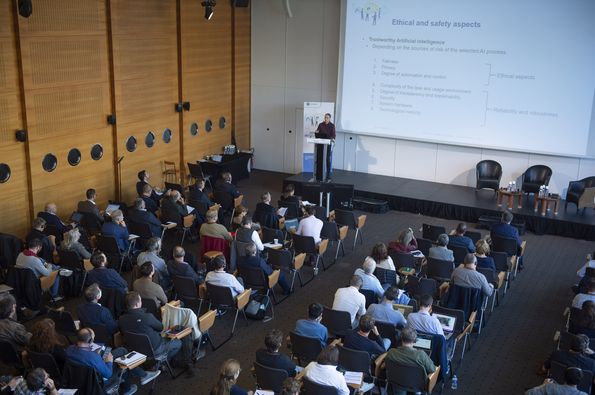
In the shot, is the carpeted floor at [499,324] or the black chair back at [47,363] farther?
the carpeted floor at [499,324]

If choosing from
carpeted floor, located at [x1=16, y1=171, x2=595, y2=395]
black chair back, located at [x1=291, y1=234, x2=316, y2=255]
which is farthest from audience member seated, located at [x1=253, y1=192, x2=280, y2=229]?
carpeted floor, located at [x1=16, y1=171, x2=595, y2=395]

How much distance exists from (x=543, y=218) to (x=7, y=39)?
10588 millimetres

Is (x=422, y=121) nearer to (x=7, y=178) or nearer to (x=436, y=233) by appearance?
(x=436, y=233)

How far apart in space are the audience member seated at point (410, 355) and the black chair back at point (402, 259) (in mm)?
3123

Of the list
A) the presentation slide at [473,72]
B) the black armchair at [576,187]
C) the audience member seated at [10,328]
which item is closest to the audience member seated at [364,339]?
the audience member seated at [10,328]

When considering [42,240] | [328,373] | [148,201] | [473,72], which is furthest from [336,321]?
[473,72]

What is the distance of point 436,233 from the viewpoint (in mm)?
11266

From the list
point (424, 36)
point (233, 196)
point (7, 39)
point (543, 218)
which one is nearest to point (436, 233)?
point (543, 218)

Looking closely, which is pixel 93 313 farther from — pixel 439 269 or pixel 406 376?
pixel 439 269

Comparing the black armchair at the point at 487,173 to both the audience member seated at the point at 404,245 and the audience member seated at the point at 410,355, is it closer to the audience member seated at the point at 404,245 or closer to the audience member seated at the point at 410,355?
the audience member seated at the point at 404,245

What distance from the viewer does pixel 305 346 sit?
7.19 m

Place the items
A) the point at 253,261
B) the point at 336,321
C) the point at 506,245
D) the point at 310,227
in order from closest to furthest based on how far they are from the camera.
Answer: the point at 336,321, the point at 253,261, the point at 506,245, the point at 310,227

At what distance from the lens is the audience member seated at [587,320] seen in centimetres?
745

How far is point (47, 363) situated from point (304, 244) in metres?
4.87
